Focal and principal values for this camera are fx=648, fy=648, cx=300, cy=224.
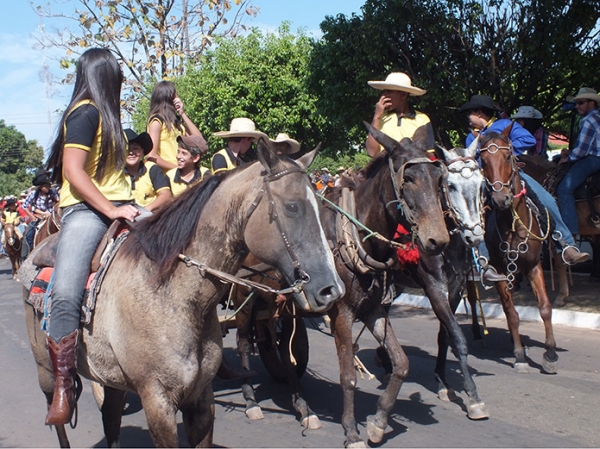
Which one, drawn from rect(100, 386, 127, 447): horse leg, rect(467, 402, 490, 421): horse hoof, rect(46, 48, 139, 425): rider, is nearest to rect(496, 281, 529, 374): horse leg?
rect(467, 402, 490, 421): horse hoof

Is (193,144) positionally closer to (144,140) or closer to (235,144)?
(235,144)

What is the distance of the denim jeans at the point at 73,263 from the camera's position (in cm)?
362

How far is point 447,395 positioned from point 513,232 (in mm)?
2321

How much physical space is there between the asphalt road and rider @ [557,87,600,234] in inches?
69.4

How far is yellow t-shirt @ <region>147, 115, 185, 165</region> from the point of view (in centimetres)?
702

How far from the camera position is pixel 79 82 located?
3.94 metres

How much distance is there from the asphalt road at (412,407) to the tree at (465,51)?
4.82 meters

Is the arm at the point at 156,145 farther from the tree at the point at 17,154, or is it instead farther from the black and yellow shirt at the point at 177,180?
the tree at the point at 17,154

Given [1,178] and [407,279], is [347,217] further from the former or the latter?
[1,178]

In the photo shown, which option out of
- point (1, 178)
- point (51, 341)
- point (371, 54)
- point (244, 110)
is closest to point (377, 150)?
point (51, 341)

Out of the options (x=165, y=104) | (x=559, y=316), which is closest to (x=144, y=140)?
(x=165, y=104)

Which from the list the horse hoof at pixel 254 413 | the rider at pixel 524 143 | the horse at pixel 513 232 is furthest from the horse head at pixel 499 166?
the horse hoof at pixel 254 413

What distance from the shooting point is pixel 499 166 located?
716cm

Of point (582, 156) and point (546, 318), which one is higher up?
point (582, 156)
